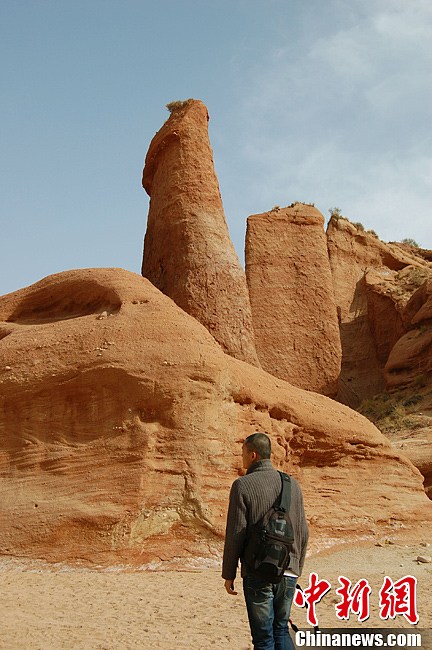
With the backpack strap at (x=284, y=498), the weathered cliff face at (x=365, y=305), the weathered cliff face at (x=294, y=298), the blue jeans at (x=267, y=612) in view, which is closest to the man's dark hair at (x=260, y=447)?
the backpack strap at (x=284, y=498)

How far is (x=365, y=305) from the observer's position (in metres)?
28.7

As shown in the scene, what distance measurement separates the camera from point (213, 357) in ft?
34.7

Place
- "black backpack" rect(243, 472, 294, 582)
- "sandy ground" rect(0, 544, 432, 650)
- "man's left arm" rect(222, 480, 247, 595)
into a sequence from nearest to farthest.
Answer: "black backpack" rect(243, 472, 294, 582)
"man's left arm" rect(222, 480, 247, 595)
"sandy ground" rect(0, 544, 432, 650)

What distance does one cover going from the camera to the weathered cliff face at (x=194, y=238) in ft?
48.4

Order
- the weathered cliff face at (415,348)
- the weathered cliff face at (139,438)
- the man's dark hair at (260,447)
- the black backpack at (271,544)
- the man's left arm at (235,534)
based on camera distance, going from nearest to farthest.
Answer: the black backpack at (271,544) → the man's left arm at (235,534) → the man's dark hair at (260,447) → the weathered cliff face at (139,438) → the weathered cliff face at (415,348)

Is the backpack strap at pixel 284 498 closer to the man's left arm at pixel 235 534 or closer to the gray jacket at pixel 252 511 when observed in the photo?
the gray jacket at pixel 252 511

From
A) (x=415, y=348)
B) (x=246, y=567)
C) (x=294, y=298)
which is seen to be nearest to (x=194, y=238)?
(x=294, y=298)

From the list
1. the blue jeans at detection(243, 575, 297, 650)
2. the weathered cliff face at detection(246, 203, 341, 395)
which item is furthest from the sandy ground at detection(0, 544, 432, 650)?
the weathered cliff face at detection(246, 203, 341, 395)

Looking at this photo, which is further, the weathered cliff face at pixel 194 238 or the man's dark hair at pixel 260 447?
the weathered cliff face at pixel 194 238

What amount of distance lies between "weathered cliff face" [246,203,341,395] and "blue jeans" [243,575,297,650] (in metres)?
15.5

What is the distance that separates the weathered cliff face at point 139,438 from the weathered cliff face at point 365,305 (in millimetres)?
13493

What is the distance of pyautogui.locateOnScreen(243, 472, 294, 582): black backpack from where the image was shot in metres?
4.09

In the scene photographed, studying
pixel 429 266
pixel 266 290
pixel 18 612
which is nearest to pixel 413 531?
pixel 18 612

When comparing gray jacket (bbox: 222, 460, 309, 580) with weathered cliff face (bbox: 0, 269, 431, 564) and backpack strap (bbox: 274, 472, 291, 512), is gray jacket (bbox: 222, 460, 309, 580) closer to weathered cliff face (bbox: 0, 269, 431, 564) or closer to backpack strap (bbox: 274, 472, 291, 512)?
backpack strap (bbox: 274, 472, 291, 512)
